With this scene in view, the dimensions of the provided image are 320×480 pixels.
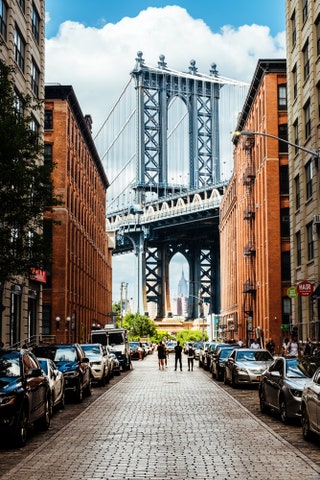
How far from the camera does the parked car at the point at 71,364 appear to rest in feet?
73.5

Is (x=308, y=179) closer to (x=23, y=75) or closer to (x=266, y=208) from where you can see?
(x=23, y=75)

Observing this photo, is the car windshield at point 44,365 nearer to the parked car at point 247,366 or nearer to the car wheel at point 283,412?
the car wheel at point 283,412

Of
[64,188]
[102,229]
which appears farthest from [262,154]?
[102,229]

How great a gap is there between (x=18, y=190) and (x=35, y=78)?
86.6 ft

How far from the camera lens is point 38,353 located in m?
23.5

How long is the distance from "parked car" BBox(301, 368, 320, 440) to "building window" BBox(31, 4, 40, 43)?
36871mm

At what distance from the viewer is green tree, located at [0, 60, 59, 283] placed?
2189cm

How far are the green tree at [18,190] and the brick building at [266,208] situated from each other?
37470 millimetres

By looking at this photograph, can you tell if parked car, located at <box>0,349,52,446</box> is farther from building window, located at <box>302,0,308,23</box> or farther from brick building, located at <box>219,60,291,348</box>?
brick building, located at <box>219,60,291,348</box>

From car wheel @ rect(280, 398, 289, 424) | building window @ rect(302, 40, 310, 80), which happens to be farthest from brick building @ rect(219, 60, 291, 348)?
car wheel @ rect(280, 398, 289, 424)

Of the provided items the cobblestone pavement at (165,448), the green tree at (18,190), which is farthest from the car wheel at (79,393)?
the green tree at (18,190)

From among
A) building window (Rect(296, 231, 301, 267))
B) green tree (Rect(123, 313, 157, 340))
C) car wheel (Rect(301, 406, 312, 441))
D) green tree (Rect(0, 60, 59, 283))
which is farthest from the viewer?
green tree (Rect(123, 313, 157, 340))

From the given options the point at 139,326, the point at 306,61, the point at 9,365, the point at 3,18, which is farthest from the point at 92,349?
the point at 139,326

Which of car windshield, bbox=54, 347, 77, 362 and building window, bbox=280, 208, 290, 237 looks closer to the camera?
car windshield, bbox=54, 347, 77, 362
